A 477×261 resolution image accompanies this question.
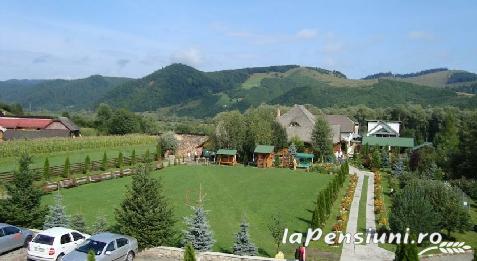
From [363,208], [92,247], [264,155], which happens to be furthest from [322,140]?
[92,247]

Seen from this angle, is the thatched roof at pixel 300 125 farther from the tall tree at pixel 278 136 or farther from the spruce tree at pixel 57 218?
the spruce tree at pixel 57 218

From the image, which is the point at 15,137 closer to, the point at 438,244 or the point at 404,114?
the point at 438,244

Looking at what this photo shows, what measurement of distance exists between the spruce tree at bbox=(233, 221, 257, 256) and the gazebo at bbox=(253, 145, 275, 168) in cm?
3050

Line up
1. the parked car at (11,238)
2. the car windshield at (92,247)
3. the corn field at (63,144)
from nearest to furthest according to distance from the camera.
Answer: the car windshield at (92,247) → the parked car at (11,238) → the corn field at (63,144)

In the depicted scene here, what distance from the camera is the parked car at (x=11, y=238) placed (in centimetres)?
1834

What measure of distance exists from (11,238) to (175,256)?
6.64 meters

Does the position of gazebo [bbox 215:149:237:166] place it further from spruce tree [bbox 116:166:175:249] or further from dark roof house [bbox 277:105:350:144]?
spruce tree [bbox 116:166:175:249]

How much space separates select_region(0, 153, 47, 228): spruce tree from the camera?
22172mm

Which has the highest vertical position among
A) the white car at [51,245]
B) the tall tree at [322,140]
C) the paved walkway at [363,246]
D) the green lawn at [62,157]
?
the tall tree at [322,140]

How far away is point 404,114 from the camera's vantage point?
96875mm

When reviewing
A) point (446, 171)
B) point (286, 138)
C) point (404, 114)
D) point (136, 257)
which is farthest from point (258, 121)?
point (404, 114)

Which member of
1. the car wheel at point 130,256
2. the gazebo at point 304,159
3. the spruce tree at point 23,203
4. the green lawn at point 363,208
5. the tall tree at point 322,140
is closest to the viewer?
the car wheel at point 130,256

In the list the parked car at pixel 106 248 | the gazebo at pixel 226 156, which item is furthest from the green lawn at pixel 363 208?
the gazebo at pixel 226 156

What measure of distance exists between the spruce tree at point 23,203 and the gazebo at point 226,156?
2931 cm
